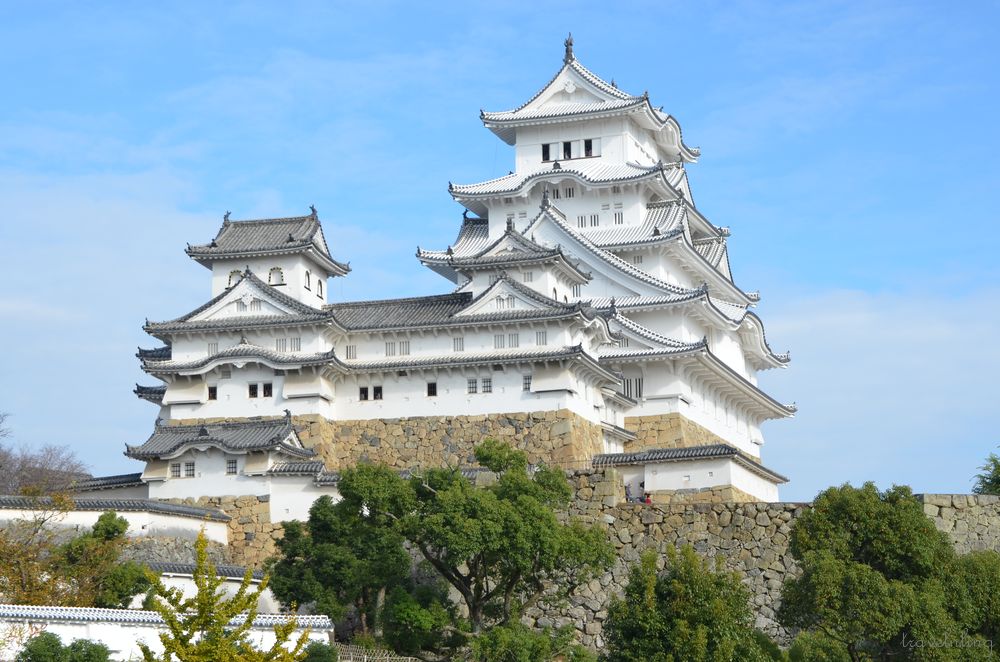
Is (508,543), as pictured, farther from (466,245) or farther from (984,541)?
(466,245)

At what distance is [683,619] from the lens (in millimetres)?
27281

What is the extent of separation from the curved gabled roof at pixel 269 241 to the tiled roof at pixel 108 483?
25.0 feet

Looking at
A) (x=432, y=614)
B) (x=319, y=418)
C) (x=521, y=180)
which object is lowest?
(x=432, y=614)

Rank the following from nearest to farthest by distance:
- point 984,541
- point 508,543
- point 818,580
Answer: point 818,580 → point 508,543 → point 984,541

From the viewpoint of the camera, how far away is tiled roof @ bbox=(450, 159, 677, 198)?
54.6 metres

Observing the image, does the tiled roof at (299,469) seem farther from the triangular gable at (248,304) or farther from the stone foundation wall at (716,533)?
the stone foundation wall at (716,533)

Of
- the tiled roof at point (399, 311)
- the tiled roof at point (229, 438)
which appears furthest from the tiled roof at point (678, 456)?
the tiled roof at point (229, 438)

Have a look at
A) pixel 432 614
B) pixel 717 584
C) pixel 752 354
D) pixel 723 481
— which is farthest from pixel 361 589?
pixel 752 354

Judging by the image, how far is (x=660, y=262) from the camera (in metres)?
54.0

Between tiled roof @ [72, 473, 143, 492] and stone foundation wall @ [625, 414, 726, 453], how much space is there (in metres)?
15.3

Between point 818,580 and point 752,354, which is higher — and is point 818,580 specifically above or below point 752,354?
below

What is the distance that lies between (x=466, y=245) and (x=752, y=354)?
12125 mm

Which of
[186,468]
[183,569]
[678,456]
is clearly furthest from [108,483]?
[678,456]

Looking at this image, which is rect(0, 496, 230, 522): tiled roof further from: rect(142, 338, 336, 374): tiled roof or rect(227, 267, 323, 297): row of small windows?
rect(227, 267, 323, 297): row of small windows
